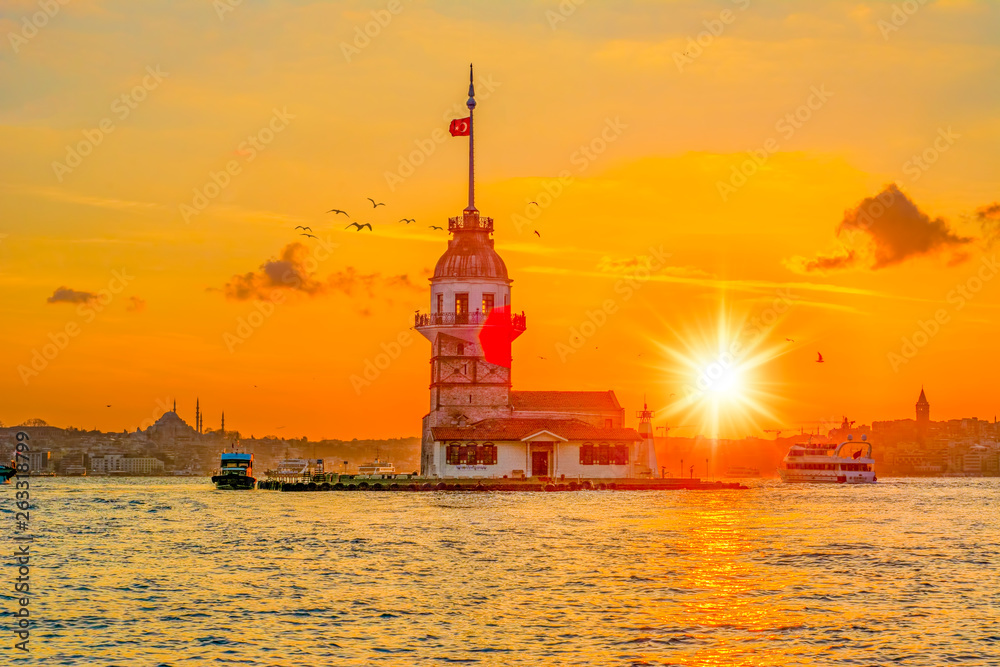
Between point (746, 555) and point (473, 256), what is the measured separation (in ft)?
210

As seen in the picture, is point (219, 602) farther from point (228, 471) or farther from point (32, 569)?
point (228, 471)

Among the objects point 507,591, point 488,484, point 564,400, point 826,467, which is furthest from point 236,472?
point 507,591

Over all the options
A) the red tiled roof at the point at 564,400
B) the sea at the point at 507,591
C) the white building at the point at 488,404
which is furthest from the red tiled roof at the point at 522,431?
the sea at the point at 507,591

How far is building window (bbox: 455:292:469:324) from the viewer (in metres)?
111

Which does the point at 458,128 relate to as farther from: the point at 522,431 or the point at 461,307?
the point at 522,431

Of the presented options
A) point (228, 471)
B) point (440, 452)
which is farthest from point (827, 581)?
point (228, 471)

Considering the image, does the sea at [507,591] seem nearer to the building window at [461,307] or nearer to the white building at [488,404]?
the white building at [488,404]

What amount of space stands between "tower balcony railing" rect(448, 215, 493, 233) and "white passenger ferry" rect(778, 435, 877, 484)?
200ft

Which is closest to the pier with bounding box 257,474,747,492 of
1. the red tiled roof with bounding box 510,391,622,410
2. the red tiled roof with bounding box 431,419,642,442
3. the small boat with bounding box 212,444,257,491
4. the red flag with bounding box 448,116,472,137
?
the red tiled roof with bounding box 431,419,642,442

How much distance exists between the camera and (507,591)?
1560 inches

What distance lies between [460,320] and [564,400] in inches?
448

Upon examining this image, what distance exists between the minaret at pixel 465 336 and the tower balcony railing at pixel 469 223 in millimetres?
1932

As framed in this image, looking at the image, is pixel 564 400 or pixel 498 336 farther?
pixel 564 400

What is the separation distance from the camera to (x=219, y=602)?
37.8m
